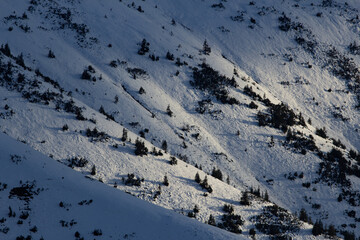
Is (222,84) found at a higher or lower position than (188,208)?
higher

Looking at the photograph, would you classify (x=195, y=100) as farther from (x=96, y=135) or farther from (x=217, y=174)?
(x=96, y=135)

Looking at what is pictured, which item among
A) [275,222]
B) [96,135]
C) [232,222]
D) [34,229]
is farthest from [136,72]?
[34,229]

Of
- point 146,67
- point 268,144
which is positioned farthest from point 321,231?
point 146,67

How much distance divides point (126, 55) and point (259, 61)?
1843 cm

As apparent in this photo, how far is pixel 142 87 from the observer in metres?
30.9

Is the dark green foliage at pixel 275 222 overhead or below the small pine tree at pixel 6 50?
overhead

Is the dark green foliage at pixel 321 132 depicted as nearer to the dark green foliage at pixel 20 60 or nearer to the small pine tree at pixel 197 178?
the small pine tree at pixel 197 178

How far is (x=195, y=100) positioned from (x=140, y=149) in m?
12.8

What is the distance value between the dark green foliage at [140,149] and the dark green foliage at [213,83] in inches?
543

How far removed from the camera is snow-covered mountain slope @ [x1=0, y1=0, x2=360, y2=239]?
19.4 meters

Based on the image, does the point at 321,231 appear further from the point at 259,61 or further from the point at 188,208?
the point at 259,61

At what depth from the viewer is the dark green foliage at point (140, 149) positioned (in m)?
20.5

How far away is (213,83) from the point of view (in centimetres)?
3438

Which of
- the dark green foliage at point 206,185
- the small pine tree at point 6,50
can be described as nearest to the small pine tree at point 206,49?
the small pine tree at point 6,50
